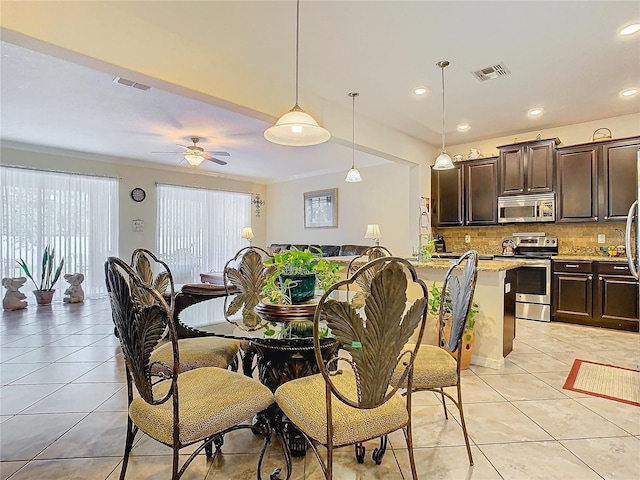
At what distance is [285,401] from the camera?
145cm

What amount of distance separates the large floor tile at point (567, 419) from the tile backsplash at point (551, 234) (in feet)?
10.8

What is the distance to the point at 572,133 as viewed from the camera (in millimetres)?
4902

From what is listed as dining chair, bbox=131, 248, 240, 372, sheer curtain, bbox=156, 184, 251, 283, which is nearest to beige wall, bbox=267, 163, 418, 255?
sheer curtain, bbox=156, 184, 251, 283

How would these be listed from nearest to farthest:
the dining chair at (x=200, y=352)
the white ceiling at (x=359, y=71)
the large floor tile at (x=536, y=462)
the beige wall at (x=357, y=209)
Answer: the large floor tile at (x=536, y=462) < the dining chair at (x=200, y=352) < the white ceiling at (x=359, y=71) < the beige wall at (x=357, y=209)

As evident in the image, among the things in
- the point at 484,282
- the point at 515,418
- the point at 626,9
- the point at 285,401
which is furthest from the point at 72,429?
the point at 626,9

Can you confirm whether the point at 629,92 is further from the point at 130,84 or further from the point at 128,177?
the point at 128,177

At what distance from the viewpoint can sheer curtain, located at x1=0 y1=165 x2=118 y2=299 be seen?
5.67m

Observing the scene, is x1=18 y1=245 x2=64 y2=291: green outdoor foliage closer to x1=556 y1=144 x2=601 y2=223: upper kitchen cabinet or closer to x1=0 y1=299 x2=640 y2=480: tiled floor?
x1=0 y1=299 x2=640 y2=480: tiled floor

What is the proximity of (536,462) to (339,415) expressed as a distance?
120 cm

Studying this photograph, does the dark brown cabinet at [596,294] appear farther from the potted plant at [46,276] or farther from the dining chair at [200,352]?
the potted plant at [46,276]

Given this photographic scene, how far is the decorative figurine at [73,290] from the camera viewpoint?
19.4ft

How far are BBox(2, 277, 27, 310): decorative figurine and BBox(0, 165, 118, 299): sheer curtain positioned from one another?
420 millimetres

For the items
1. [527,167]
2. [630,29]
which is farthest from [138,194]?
[630,29]

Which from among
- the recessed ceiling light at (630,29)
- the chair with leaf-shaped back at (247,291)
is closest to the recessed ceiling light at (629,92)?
the recessed ceiling light at (630,29)
